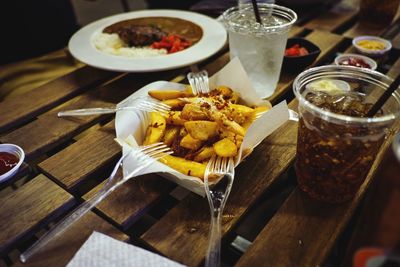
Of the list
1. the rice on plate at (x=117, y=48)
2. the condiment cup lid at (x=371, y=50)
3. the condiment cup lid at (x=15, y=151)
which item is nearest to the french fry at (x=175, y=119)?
the condiment cup lid at (x=15, y=151)

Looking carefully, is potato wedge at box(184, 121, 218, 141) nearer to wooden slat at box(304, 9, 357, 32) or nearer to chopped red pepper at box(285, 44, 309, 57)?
chopped red pepper at box(285, 44, 309, 57)

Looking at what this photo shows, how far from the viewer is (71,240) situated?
0.84 m

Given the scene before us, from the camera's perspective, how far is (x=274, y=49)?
130 centimetres

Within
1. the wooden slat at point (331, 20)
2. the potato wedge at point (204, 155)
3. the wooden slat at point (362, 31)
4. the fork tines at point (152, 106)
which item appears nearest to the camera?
the potato wedge at point (204, 155)

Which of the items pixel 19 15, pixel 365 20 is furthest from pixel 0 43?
pixel 365 20

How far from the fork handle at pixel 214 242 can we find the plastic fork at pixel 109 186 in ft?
0.73

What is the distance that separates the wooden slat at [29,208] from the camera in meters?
0.87

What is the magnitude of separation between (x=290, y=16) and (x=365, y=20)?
961 mm

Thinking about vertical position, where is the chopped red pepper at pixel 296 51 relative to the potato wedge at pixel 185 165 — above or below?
below

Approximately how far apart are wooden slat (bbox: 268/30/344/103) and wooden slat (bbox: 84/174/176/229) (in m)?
0.61

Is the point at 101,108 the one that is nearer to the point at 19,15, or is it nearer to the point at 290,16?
the point at 290,16

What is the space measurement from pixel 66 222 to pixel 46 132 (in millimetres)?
500

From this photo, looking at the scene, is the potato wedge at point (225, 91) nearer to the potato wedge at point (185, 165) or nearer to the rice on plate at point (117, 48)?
the potato wedge at point (185, 165)

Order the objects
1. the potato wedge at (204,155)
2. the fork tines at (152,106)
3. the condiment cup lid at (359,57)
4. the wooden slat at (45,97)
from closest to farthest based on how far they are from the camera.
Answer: the potato wedge at (204,155)
the fork tines at (152,106)
the wooden slat at (45,97)
the condiment cup lid at (359,57)
